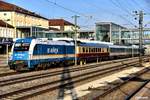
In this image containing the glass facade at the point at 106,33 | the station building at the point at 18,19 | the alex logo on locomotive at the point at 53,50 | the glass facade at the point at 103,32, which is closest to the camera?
the alex logo on locomotive at the point at 53,50

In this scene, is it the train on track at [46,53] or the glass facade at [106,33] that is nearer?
the train on track at [46,53]

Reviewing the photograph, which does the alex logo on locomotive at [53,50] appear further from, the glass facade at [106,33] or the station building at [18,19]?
the glass facade at [106,33]

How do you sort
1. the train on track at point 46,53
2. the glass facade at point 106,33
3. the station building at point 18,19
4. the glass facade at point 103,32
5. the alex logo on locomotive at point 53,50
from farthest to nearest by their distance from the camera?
the glass facade at point 103,32
the glass facade at point 106,33
the station building at point 18,19
the alex logo on locomotive at point 53,50
the train on track at point 46,53

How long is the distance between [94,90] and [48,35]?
9926cm

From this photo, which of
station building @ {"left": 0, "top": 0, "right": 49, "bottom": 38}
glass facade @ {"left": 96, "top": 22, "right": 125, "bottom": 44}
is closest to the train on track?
station building @ {"left": 0, "top": 0, "right": 49, "bottom": 38}

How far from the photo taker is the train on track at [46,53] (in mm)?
34438

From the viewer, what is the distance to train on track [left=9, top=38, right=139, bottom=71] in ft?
113

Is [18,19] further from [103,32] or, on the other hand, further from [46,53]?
[46,53]

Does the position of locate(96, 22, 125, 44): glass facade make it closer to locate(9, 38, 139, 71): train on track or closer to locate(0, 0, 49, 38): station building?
locate(0, 0, 49, 38): station building

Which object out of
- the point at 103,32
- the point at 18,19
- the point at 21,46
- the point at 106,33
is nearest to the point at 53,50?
the point at 21,46

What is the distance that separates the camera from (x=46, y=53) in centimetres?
3794

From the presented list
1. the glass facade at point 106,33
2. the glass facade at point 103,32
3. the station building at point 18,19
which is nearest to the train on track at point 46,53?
the station building at point 18,19

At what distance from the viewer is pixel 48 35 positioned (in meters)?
120

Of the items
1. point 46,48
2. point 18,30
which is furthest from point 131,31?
point 46,48
